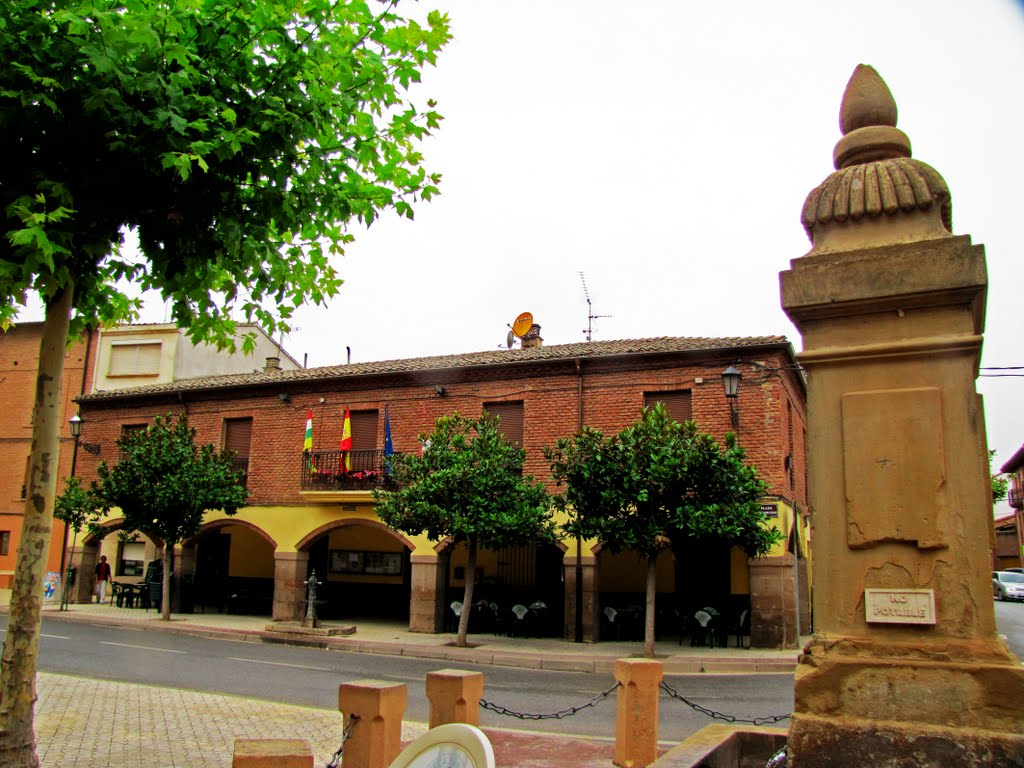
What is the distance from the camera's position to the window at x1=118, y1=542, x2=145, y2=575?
27922 mm

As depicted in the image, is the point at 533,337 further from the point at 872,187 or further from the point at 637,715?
the point at 872,187

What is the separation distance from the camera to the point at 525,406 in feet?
69.6

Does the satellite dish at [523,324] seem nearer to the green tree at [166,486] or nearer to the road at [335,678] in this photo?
the green tree at [166,486]

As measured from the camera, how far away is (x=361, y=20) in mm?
6145

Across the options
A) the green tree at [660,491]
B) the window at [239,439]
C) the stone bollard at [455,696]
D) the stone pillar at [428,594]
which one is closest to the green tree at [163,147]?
the stone bollard at [455,696]

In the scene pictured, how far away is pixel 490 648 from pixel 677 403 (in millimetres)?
6934

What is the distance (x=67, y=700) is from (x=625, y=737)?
262 inches

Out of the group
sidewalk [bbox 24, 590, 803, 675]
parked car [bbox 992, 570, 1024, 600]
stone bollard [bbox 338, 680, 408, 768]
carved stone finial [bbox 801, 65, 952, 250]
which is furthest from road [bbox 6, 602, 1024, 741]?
parked car [bbox 992, 570, 1024, 600]

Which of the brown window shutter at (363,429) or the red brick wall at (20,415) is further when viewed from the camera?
the red brick wall at (20,415)

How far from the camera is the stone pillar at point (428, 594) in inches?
816

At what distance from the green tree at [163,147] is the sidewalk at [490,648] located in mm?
10981

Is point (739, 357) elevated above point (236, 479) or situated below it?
above

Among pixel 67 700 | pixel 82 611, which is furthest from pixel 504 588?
pixel 67 700

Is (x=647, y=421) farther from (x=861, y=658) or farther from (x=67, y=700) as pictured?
(x=861, y=658)
